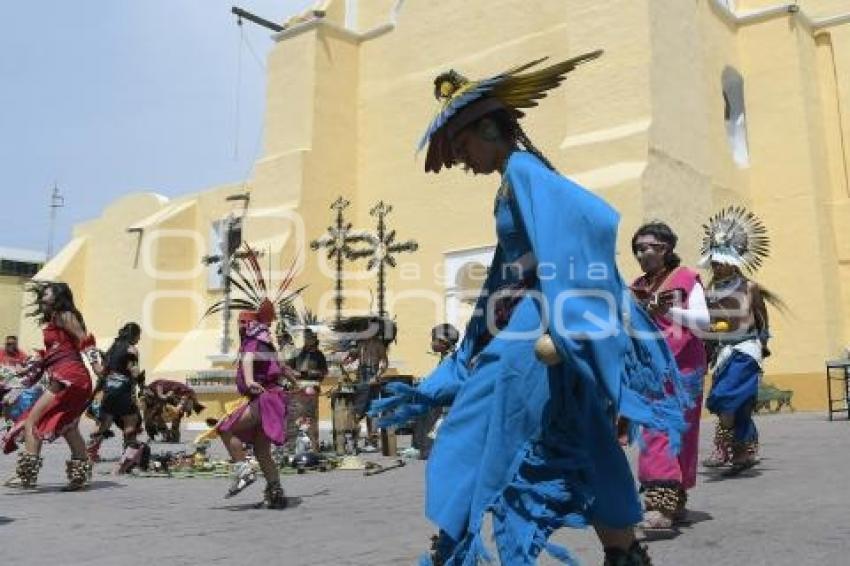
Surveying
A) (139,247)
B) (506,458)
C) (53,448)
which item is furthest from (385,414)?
(139,247)

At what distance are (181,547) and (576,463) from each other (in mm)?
2834

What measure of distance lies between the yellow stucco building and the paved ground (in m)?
8.82

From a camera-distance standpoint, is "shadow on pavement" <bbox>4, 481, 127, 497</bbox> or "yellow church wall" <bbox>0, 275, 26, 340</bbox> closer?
"shadow on pavement" <bbox>4, 481, 127, 497</bbox>

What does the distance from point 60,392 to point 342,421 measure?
13.7 ft

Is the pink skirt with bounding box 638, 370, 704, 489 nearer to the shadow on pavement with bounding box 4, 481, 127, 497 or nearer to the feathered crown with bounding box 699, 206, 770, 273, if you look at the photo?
the feathered crown with bounding box 699, 206, 770, 273

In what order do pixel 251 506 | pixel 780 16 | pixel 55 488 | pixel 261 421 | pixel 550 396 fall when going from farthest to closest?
1. pixel 780 16
2. pixel 55 488
3. pixel 251 506
4. pixel 261 421
5. pixel 550 396

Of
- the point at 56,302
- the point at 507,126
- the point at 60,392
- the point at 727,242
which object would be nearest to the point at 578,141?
the point at 727,242

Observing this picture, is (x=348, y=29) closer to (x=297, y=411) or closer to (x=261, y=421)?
(x=297, y=411)

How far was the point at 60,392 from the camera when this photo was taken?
24.1 feet

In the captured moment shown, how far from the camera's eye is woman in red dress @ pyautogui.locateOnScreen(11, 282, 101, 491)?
23.8 feet

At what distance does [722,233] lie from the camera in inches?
259

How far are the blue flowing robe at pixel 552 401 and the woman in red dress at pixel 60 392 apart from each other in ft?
18.7

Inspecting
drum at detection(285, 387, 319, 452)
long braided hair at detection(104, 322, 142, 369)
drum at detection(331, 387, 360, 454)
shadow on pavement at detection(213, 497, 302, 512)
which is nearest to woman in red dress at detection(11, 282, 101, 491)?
long braided hair at detection(104, 322, 142, 369)

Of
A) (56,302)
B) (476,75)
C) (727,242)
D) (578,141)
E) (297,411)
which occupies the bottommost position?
(297,411)
